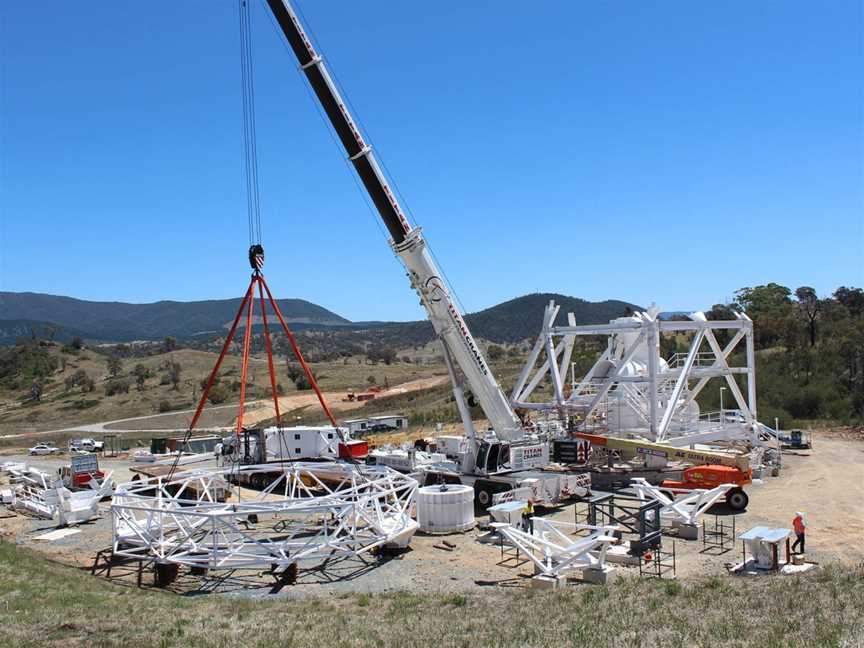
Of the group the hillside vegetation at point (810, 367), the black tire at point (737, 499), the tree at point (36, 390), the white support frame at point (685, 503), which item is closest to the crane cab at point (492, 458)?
the white support frame at point (685, 503)

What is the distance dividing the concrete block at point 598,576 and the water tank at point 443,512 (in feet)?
20.3

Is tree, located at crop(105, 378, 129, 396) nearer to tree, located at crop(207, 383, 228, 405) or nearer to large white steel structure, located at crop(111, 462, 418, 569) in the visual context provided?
tree, located at crop(207, 383, 228, 405)

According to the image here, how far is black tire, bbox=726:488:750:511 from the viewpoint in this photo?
2497 cm

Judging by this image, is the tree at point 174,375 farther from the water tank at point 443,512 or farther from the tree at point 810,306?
the water tank at point 443,512

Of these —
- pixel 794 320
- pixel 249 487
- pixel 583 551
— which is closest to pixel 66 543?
pixel 249 487

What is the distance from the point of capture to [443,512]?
23.0 metres

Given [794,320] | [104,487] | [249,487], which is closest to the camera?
[104,487]

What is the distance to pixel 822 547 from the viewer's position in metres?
20.4

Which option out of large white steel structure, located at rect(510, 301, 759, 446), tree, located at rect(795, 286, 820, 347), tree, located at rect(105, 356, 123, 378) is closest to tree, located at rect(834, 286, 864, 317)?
tree, located at rect(795, 286, 820, 347)

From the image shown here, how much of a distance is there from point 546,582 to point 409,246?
12.8 meters

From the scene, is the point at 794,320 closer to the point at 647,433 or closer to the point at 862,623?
the point at 647,433

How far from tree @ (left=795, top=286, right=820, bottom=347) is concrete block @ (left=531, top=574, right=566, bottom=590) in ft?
191

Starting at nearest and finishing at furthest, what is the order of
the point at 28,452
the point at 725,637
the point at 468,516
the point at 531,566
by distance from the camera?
1. the point at 725,637
2. the point at 531,566
3. the point at 468,516
4. the point at 28,452

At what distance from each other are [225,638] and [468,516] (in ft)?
39.8
